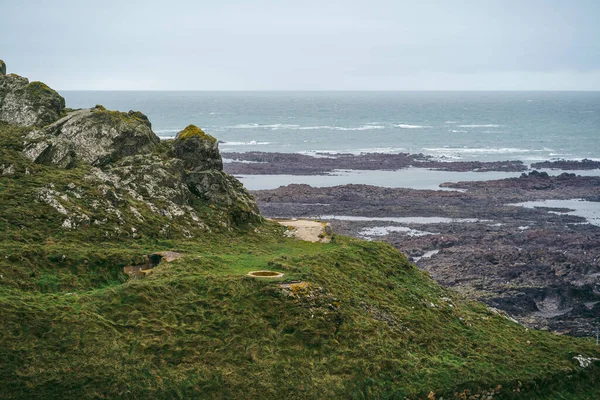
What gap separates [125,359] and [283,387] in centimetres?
385

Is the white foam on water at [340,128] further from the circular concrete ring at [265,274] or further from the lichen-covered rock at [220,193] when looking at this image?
the circular concrete ring at [265,274]

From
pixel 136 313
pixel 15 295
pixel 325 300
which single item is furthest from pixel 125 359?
pixel 325 300

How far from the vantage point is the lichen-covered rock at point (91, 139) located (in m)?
25.1

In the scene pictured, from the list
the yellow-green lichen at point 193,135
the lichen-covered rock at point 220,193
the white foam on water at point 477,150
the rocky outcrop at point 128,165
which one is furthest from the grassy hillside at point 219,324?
the white foam on water at point 477,150

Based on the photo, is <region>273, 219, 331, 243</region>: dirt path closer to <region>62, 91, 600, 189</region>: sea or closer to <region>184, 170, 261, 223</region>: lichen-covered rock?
<region>184, 170, 261, 223</region>: lichen-covered rock

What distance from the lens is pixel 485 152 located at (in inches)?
4200

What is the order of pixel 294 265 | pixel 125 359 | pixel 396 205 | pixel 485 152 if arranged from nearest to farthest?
pixel 125 359
pixel 294 265
pixel 396 205
pixel 485 152

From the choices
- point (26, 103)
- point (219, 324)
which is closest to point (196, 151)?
point (26, 103)

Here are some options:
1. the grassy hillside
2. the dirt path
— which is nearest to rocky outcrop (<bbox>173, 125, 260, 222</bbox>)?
the dirt path

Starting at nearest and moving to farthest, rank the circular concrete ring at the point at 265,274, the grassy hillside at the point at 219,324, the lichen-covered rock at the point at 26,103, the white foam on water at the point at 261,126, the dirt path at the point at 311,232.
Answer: the grassy hillside at the point at 219,324
the circular concrete ring at the point at 265,274
the dirt path at the point at 311,232
the lichen-covered rock at the point at 26,103
the white foam on water at the point at 261,126

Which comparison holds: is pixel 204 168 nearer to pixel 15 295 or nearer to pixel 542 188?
pixel 15 295

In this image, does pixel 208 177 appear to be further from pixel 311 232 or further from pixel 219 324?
pixel 219 324

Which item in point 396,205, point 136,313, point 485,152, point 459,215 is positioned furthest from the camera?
point 485,152

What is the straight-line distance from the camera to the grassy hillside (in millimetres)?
16234
